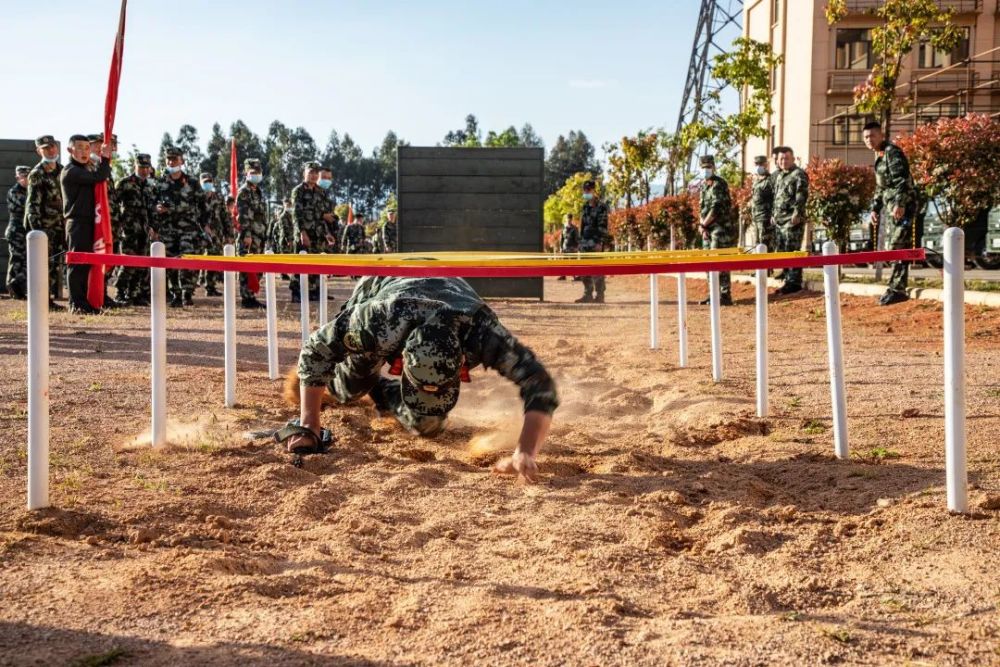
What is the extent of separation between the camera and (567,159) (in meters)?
117

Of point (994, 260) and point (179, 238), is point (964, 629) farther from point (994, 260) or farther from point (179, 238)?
point (994, 260)

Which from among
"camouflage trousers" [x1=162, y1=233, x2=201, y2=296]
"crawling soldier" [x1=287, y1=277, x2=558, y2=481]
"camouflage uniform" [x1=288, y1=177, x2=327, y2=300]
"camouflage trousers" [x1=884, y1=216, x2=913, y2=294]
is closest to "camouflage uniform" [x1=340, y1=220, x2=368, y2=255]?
"camouflage trousers" [x1=162, y1=233, x2=201, y2=296]

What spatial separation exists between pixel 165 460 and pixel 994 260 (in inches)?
752

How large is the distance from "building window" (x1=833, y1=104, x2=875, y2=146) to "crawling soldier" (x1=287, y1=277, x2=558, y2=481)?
32.9 metres

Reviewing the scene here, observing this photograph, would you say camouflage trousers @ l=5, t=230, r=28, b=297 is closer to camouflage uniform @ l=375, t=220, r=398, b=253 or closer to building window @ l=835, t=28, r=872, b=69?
camouflage uniform @ l=375, t=220, r=398, b=253

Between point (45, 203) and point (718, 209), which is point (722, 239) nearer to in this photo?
point (718, 209)

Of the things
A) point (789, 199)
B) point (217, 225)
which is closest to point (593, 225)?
point (789, 199)

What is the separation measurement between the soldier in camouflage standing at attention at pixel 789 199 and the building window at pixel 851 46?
80.3 feet

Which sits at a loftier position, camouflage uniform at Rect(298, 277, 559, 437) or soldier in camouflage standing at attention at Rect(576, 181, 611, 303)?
soldier in camouflage standing at attention at Rect(576, 181, 611, 303)

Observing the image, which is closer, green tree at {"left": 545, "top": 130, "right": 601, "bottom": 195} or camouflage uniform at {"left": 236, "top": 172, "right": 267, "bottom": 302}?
camouflage uniform at {"left": 236, "top": 172, "right": 267, "bottom": 302}

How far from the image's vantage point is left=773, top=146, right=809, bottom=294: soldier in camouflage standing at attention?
12.8 meters

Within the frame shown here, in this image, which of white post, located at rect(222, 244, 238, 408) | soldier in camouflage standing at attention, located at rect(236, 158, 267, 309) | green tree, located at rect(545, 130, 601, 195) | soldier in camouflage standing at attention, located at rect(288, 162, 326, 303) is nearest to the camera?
white post, located at rect(222, 244, 238, 408)

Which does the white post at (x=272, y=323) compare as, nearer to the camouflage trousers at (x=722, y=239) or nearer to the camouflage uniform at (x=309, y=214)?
the camouflage uniform at (x=309, y=214)

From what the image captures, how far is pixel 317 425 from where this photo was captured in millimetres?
4398
